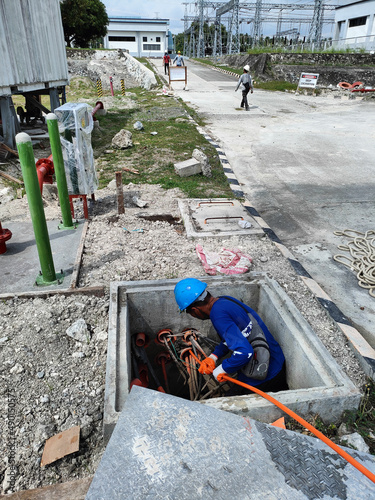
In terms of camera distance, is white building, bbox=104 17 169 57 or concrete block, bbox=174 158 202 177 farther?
white building, bbox=104 17 169 57

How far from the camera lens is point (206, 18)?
60031mm

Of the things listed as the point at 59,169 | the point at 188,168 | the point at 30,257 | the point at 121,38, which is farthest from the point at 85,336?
the point at 121,38

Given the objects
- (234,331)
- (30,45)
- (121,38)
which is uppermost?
(121,38)

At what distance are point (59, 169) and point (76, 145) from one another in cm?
59

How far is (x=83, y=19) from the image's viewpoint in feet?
114

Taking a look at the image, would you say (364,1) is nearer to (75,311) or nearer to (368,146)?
(368,146)

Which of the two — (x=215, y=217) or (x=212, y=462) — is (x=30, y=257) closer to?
(x=215, y=217)

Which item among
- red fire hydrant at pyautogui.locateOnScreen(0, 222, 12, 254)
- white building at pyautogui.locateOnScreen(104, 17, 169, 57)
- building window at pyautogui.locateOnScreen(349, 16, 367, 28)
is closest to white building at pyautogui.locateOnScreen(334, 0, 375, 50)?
building window at pyautogui.locateOnScreen(349, 16, 367, 28)

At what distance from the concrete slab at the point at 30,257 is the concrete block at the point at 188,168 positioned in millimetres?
3185

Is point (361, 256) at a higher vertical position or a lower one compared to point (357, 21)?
lower

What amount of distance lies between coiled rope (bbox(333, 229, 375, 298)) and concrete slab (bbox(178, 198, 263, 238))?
1.41 m

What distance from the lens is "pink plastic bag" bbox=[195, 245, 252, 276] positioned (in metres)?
4.93

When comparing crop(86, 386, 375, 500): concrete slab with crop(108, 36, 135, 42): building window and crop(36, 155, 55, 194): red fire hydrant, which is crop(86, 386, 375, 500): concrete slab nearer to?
crop(36, 155, 55, 194): red fire hydrant

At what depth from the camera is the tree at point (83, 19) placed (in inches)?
1302
